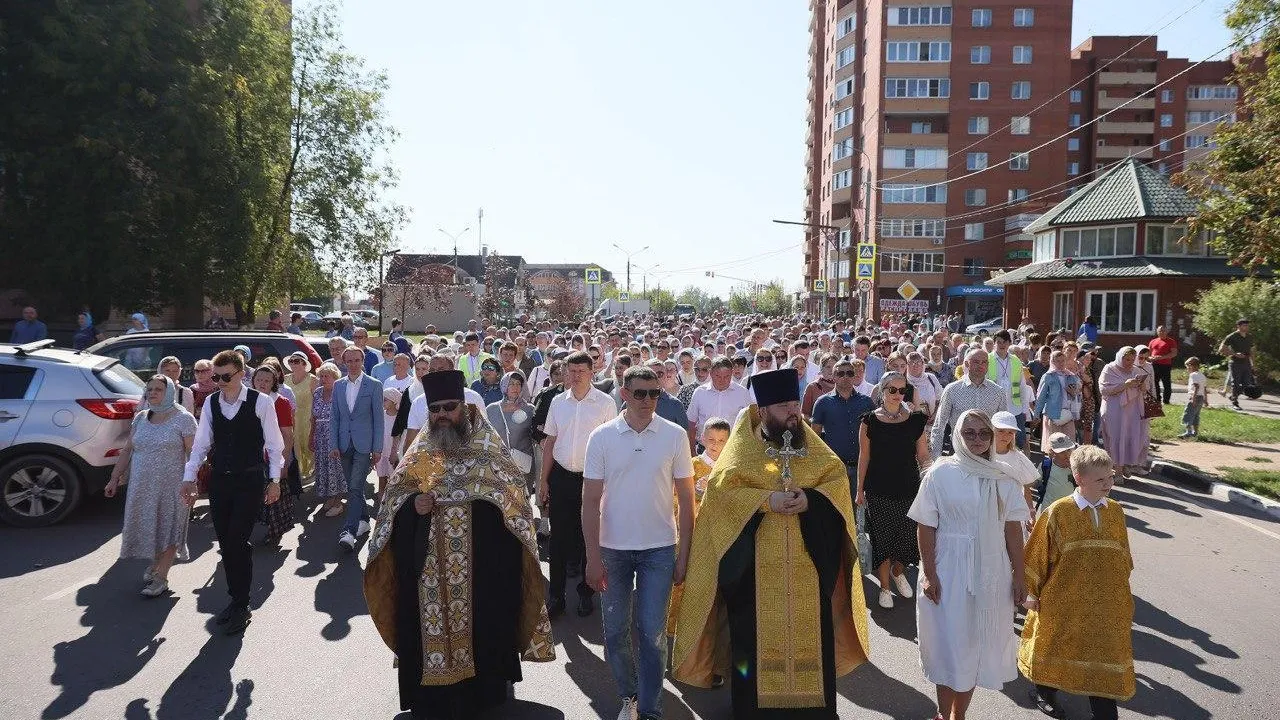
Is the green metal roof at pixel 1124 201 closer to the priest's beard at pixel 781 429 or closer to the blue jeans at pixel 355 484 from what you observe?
the blue jeans at pixel 355 484

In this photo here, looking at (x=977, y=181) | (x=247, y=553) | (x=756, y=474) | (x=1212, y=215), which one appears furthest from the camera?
(x=977, y=181)

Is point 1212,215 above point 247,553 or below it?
above

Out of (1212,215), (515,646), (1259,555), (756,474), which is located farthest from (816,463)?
(1212,215)

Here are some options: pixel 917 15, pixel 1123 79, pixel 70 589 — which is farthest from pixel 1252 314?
pixel 1123 79

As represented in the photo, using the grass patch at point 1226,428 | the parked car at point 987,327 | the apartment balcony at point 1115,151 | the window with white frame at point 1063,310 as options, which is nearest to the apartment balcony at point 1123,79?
the apartment balcony at point 1115,151

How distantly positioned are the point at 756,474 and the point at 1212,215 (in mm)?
12382

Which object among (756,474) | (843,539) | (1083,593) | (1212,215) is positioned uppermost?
(1212,215)

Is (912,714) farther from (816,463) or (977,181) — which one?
(977,181)

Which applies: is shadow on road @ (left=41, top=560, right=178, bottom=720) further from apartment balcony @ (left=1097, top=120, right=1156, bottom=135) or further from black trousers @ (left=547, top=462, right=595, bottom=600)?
apartment balcony @ (left=1097, top=120, right=1156, bottom=135)

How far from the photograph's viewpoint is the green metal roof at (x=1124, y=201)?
37812 mm

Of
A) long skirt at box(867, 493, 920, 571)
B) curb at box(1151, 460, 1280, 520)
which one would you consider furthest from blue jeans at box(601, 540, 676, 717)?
curb at box(1151, 460, 1280, 520)

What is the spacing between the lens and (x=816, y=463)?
457 centimetres

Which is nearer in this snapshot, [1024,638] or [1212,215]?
[1024,638]

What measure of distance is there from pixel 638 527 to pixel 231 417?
11.6 feet
